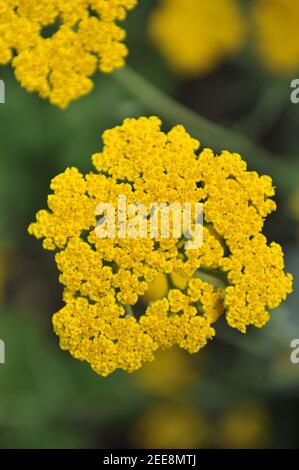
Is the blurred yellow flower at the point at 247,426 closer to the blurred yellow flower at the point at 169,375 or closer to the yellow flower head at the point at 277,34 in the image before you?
the blurred yellow flower at the point at 169,375

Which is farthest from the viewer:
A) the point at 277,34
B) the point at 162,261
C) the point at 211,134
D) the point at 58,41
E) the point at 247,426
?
the point at 247,426

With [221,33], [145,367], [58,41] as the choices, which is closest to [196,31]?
[221,33]

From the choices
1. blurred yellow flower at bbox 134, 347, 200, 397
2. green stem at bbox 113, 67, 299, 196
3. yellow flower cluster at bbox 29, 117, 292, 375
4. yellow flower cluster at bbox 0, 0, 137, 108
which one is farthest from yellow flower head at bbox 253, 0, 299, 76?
yellow flower cluster at bbox 29, 117, 292, 375

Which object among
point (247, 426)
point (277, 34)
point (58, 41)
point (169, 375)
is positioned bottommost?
point (247, 426)

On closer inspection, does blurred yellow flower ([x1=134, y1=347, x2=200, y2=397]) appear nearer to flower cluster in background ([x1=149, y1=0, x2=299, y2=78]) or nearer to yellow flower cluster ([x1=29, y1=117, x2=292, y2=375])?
Answer: flower cluster in background ([x1=149, y1=0, x2=299, y2=78])

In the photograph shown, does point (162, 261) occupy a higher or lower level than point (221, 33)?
lower

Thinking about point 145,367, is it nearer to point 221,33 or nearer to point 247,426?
point 247,426

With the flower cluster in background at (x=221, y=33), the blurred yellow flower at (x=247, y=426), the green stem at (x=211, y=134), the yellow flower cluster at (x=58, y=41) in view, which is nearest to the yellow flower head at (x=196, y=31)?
the flower cluster in background at (x=221, y=33)
